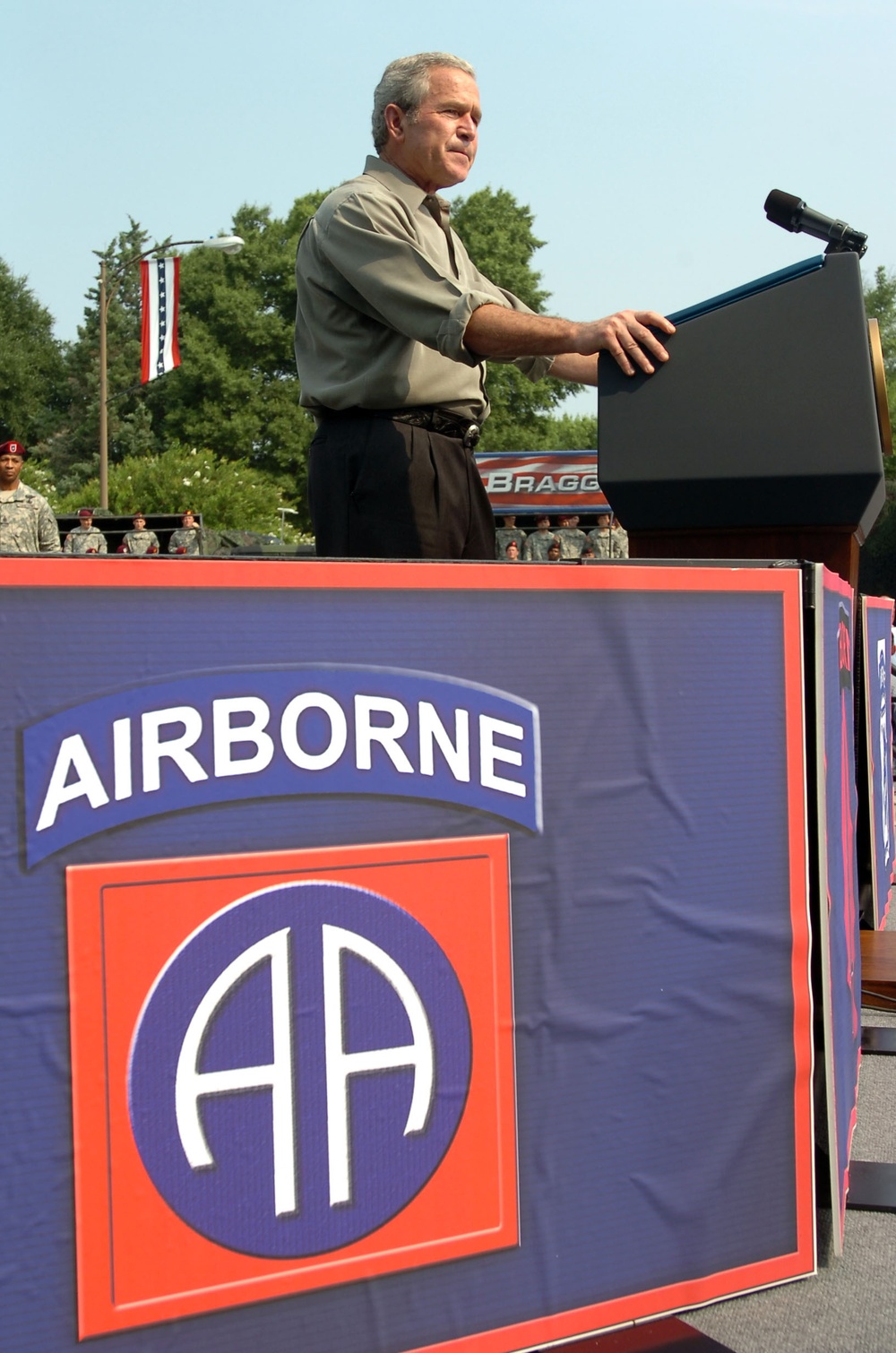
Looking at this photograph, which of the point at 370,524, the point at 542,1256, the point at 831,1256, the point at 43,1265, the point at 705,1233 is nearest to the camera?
the point at 43,1265

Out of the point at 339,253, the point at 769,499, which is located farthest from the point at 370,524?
the point at 769,499

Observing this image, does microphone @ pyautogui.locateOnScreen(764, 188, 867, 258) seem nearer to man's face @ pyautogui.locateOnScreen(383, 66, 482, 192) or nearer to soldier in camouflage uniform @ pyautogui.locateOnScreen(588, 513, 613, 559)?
man's face @ pyautogui.locateOnScreen(383, 66, 482, 192)

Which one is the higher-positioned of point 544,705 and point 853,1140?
point 544,705

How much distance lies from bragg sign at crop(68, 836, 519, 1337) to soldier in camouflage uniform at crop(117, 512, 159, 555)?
16864mm

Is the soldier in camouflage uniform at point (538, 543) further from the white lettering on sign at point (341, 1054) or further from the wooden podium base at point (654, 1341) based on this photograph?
the white lettering on sign at point (341, 1054)

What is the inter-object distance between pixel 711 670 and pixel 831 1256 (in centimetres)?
91

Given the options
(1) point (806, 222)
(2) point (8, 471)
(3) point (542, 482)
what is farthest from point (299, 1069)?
(3) point (542, 482)

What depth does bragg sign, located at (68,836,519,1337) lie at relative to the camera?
1369mm

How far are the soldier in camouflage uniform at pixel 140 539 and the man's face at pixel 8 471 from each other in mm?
7775

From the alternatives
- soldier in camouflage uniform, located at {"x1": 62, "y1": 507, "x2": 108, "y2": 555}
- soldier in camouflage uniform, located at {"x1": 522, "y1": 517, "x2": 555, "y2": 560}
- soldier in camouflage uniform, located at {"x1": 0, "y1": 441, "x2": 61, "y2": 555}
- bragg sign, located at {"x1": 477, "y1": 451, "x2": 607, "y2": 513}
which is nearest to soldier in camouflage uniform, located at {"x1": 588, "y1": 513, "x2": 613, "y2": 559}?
bragg sign, located at {"x1": 477, "y1": 451, "x2": 607, "y2": 513}

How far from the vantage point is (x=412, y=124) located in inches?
98.3

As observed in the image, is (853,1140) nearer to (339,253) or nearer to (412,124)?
(339,253)

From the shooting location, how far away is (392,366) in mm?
2434

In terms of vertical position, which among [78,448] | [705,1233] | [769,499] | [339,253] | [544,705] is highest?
[78,448]
